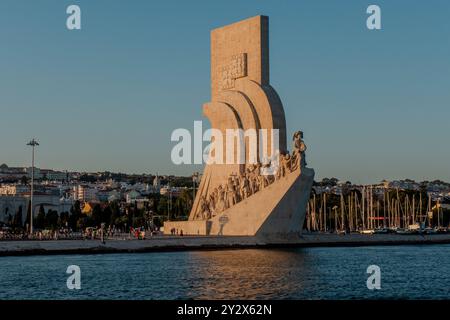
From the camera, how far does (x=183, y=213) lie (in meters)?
66.9

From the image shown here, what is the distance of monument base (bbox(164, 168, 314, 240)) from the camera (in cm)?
3725

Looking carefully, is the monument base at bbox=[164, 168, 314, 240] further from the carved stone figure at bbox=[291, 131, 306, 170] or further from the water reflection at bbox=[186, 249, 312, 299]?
the water reflection at bbox=[186, 249, 312, 299]

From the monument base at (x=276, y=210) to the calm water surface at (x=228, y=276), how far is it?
3.38 m

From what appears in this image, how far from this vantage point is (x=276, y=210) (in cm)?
3778

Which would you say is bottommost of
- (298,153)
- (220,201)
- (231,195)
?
(220,201)

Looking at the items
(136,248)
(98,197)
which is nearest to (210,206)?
(136,248)

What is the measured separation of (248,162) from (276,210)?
479 centimetres

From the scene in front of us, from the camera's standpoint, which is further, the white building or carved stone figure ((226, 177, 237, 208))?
the white building

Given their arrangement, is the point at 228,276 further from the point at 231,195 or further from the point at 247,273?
the point at 231,195

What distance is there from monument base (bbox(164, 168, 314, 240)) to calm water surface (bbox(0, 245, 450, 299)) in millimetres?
3378

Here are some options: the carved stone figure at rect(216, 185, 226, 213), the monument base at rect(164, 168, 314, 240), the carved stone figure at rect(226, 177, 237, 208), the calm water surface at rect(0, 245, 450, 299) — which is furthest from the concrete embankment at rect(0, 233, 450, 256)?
the carved stone figure at rect(216, 185, 226, 213)

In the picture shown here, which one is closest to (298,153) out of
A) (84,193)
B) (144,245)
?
(144,245)

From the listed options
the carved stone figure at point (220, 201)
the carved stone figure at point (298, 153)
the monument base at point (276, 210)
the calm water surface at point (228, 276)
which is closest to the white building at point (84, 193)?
the carved stone figure at point (220, 201)
